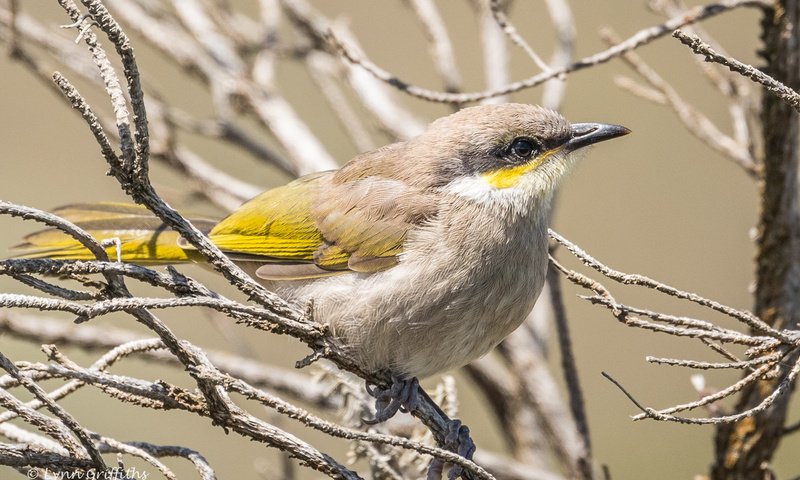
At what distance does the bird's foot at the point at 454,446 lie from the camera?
8.74 feet

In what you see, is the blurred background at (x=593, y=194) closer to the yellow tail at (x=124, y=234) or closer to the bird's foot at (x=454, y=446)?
the yellow tail at (x=124, y=234)

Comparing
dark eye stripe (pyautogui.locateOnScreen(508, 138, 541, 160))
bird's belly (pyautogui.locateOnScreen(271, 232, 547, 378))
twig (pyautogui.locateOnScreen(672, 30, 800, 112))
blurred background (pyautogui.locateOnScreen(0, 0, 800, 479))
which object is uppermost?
blurred background (pyautogui.locateOnScreen(0, 0, 800, 479))

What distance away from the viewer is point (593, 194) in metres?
9.73

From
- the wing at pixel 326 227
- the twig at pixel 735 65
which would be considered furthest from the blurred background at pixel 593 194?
the twig at pixel 735 65

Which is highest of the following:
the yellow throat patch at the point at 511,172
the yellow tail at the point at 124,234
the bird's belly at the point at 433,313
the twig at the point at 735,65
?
the yellow throat patch at the point at 511,172

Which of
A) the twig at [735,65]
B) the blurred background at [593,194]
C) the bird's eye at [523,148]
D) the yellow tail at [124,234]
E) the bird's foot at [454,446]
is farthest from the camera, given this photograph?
the blurred background at [593,194]

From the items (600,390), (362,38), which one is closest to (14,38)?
(600,390)

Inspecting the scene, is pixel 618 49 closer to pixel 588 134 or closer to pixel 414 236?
pixel 588 134

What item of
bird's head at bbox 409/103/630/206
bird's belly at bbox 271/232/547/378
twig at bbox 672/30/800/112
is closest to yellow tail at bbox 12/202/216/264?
bird's belly at bbox 271/232/547/378

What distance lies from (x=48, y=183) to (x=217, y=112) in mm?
6050

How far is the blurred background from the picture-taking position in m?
7.66

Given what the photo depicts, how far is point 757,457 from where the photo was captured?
321 cm

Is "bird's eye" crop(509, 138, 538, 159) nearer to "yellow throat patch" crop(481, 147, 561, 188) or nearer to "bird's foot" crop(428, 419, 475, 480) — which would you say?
"yellow throat patch" crop(481, 147, 561, 188)

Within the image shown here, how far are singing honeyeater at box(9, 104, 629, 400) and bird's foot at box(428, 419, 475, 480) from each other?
0.28 metres
